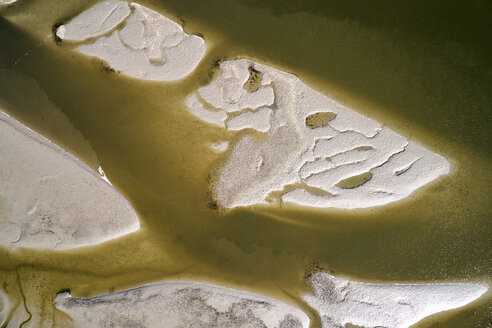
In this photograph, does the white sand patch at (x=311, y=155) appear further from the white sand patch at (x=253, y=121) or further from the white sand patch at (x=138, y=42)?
the white sand patch at (x=138, y=42)

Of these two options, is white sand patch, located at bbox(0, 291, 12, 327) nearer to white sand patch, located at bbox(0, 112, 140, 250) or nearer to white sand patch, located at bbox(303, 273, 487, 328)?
white sand patch, located at bbox(0, 112, 140, 250)

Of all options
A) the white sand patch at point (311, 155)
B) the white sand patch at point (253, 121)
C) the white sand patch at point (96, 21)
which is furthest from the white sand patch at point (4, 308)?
the white sand patch at point (253, 121)

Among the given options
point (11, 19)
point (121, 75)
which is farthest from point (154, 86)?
point (11, 19)

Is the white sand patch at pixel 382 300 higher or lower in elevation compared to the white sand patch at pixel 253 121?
lower

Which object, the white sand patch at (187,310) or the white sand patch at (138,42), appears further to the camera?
the white sand patch at (138,42)

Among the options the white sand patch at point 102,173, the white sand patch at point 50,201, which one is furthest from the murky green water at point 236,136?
the white sand patch at point 50,201

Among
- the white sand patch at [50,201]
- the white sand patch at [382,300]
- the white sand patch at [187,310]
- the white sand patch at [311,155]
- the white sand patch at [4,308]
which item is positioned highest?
the white sand patch at [311,155]
